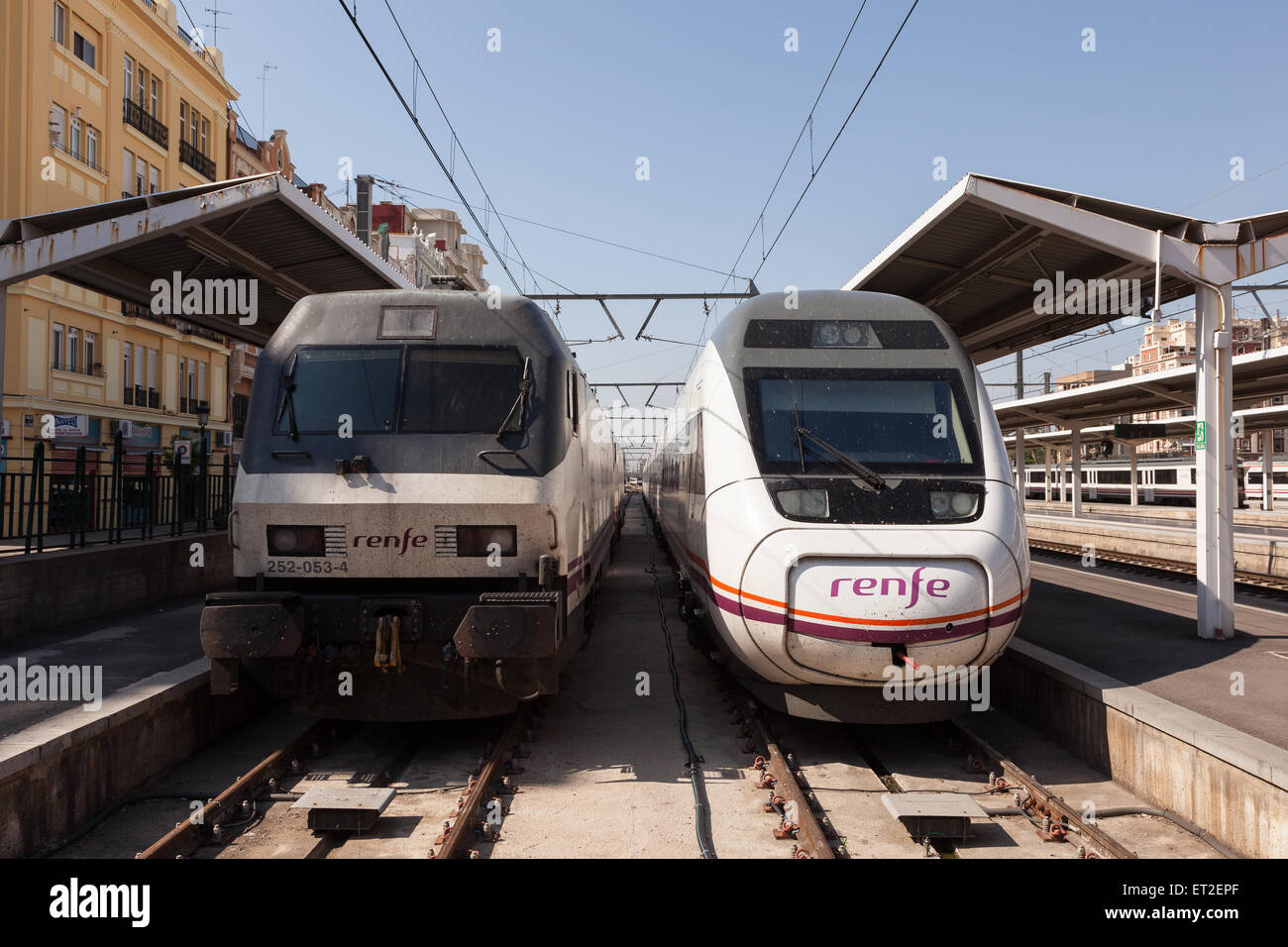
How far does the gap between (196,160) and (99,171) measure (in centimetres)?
716

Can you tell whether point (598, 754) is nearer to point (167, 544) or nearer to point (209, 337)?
point (167, 544)

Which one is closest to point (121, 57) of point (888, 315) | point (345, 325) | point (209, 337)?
Result: point (209, 337)

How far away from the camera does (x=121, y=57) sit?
2766 centimetres

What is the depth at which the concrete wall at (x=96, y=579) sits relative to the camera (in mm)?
9492

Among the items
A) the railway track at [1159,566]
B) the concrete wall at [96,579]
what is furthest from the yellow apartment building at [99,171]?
the railway track at [1159,566]

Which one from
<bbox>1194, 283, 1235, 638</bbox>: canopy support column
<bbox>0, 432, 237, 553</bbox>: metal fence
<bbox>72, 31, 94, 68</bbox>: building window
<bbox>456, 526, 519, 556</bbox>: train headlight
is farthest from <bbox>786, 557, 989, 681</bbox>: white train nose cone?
<bbox>72, 31, 94, 68</bbox>: building window

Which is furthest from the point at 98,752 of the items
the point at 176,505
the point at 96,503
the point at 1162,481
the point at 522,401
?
the point at 1162,481

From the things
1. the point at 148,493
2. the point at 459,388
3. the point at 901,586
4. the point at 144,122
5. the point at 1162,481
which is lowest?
the point at 901,586

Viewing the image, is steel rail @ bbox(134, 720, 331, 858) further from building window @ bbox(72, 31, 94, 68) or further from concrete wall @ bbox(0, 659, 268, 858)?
building window @ bbox(72, 31, 94, 68)

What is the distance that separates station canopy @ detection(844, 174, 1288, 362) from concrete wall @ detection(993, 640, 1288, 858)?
14.4ft

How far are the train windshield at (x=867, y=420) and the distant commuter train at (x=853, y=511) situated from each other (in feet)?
0.04

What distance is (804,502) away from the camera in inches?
265

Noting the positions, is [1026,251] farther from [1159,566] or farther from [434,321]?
[1159,566]

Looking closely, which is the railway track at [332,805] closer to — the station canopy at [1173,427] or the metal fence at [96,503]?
the metal fence at [96,503]
